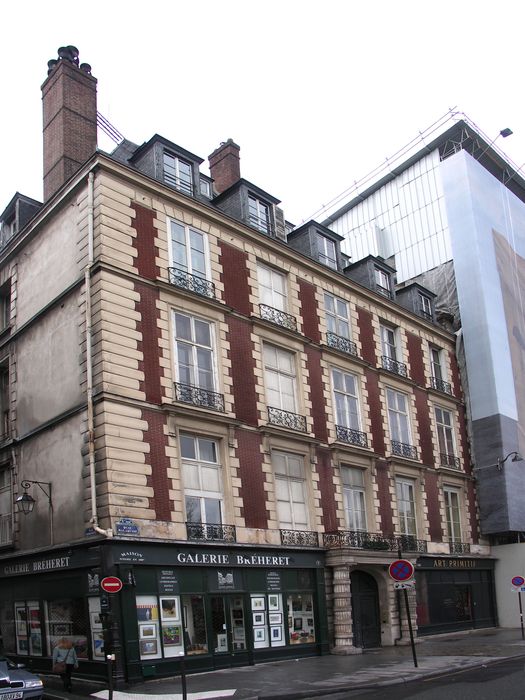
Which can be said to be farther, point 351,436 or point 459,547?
point 459,547

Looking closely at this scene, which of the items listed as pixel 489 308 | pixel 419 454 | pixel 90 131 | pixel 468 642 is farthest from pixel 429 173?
pixel 468 642

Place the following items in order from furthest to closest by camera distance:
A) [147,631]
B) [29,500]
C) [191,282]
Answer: [191,282], [29,500], [147,631]

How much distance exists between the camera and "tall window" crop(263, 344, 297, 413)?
2538cm

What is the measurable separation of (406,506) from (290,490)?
744 cm

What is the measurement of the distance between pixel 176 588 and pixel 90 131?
15.1m

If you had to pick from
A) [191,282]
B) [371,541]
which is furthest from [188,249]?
[371,541]

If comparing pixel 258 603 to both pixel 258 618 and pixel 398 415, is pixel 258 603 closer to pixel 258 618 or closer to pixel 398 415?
pixel 258 618

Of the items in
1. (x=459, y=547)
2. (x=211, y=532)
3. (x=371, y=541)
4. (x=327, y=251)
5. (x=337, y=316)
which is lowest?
(x=459, y=547)

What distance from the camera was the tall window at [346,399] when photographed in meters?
28.1

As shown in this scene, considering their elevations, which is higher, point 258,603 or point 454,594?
point 258,603

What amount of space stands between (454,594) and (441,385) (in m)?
9.10

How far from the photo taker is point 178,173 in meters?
25.3

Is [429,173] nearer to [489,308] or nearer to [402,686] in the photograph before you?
[489,308]

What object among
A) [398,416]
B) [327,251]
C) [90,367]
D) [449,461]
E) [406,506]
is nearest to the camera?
[90,367]
